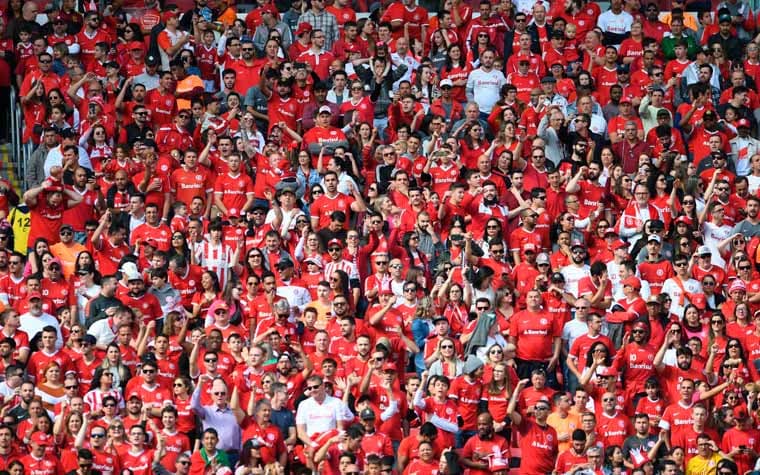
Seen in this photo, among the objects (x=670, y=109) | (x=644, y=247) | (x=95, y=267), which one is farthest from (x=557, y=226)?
(x=95, y=267)

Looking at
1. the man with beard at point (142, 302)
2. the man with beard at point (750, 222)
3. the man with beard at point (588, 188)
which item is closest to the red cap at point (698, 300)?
the man with beard at point (750, 222)

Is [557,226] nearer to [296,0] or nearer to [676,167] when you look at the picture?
[676,167]

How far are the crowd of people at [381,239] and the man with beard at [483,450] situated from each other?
0.03 m

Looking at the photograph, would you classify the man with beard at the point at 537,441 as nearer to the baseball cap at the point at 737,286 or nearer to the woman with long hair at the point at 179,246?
the baseball cap at the point at 737,286

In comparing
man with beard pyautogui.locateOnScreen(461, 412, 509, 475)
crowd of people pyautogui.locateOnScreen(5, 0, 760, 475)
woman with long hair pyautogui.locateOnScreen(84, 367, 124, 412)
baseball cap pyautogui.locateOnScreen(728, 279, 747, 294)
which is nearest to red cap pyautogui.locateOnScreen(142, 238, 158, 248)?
crowd of people pyautogui.locateOnScreen(5, 0, 760, 475)

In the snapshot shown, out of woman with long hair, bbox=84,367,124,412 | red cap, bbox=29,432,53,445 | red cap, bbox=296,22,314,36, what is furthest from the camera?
red cap, bbox=296,22,314,36

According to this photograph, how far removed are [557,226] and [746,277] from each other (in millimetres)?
2302

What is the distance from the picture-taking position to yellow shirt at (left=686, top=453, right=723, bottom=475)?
20.6 m

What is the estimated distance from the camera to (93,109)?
82.9 ft

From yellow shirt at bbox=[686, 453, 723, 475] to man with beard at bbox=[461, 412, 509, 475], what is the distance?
6.26 feet

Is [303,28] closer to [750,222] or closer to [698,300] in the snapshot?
[750,222]

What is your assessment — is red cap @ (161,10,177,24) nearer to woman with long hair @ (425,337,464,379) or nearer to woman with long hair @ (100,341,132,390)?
woman with long hair @ (100,341,132,390)

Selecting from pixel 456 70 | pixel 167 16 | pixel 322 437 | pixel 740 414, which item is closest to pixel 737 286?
pixel 740 414

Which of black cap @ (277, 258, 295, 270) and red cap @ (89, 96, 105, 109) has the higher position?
black cap @ (277, 258, 295, 270)
